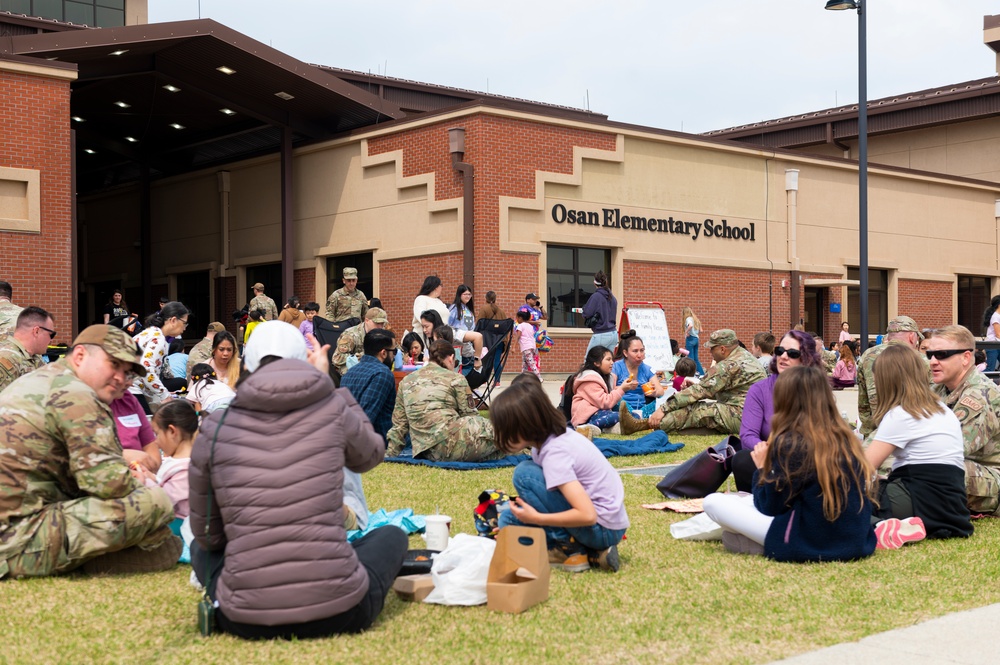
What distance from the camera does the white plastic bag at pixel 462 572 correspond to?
5230mm

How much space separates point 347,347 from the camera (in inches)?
556

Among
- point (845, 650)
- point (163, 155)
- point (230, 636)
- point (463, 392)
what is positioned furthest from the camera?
point (163, 155)

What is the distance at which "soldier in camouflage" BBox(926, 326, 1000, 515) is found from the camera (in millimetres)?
7219

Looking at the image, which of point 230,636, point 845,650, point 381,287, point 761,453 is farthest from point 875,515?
point 381,287

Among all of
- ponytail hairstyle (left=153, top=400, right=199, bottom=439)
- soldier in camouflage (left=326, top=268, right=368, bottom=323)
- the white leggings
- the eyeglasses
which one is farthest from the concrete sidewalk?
soldier in camouflage (left=326, top=268, right=368, bottom=323)

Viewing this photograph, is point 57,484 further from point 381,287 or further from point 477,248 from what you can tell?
point 381,287

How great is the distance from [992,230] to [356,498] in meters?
31.4

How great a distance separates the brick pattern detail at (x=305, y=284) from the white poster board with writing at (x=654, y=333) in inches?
321

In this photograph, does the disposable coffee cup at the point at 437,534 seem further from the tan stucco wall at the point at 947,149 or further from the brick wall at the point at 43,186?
the tan stucco wall at the point at 947,149

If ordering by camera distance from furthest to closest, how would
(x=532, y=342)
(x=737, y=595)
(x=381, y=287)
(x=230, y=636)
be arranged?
(x=381, y=287) → (x=532, y=342) → (x=737, y=595) → (x=230, y=636)

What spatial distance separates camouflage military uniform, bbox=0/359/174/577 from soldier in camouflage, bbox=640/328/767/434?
7.67m

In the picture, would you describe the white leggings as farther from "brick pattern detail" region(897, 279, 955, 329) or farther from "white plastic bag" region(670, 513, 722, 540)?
"brick pattern detail" region(897, 279, 955, 329)

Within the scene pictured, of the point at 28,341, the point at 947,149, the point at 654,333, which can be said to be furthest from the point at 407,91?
the point at 28,341

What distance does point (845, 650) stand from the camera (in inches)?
172
